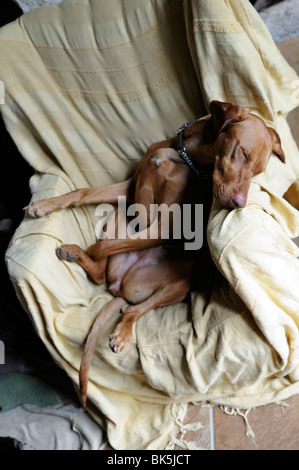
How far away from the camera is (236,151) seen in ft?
5.00

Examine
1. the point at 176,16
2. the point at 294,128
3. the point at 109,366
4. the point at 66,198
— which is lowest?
the point at 109,366

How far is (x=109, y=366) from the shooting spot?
72.4 inches

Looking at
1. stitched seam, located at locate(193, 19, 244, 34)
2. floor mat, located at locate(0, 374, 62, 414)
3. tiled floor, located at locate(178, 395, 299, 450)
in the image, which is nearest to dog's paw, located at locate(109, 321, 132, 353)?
tiled floor, located at locate(178, 395, 299, 450)

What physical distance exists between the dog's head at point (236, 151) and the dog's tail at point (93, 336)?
0.76m

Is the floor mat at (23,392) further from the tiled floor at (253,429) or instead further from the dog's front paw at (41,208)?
the dog's front paw at (41,208)

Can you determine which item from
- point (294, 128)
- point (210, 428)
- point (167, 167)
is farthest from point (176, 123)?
point (210, 428)

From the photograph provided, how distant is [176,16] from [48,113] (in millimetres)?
834

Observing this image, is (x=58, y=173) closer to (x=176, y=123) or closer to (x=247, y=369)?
(x=176, y=123)

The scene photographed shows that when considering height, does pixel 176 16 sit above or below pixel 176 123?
above

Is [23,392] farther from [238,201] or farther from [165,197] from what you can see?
[238,201]

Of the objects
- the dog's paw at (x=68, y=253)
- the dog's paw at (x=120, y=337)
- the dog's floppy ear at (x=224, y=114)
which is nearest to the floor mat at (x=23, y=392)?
the dog's paw at (x=120, y=337)

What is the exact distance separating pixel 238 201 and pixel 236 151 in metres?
0.21

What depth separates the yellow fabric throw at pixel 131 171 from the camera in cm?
151

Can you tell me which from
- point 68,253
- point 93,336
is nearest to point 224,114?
point 68,253
